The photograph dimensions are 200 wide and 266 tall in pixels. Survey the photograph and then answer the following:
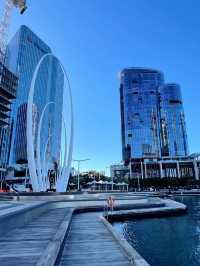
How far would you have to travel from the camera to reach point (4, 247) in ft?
31.6

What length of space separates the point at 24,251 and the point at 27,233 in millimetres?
3278

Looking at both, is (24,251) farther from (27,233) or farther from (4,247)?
(27,233)

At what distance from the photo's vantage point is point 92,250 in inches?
397

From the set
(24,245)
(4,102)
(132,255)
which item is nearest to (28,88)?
(4,102)

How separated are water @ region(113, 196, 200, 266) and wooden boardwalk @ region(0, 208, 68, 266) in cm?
521

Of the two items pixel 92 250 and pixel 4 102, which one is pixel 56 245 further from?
pixel 4 102

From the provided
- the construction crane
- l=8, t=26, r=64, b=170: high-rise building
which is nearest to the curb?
the construction crane

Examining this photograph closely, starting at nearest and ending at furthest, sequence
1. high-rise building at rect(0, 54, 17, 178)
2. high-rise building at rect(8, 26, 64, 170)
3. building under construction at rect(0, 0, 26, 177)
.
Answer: building under construction at rect(0, 0, 26, 177) → high-rise building at rect(0, 54, 17, 178) → high-rise building at rect(8, 26, 64, 170)

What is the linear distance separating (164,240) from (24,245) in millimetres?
9915

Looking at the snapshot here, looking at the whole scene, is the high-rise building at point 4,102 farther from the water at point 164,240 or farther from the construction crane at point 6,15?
the water at point 164,240

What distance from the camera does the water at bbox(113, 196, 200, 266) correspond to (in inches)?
495

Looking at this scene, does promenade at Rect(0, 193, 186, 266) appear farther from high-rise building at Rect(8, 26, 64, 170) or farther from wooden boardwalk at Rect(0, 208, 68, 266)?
high-rise building at Rect(8, 26, 64, 170)

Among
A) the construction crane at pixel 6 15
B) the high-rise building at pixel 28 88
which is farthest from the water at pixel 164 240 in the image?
the high-rise building at pixel 28 88

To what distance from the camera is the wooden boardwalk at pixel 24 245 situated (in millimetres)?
8070
